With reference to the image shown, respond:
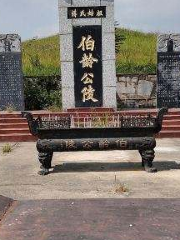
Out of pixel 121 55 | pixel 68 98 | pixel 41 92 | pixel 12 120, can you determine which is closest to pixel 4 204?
pixel 12 120

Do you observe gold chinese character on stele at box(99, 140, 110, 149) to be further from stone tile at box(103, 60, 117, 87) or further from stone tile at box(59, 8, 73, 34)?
stone tile at box(59, 8, 73, 34)

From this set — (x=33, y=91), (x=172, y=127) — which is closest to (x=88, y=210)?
(x=172, y=127)

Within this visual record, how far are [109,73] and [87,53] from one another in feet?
2.90

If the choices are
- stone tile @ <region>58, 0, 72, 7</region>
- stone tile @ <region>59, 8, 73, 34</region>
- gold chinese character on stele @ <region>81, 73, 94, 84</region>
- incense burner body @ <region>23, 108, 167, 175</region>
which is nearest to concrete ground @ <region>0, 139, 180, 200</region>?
incense burner body @ <region>23, 108, 167, 175</region>

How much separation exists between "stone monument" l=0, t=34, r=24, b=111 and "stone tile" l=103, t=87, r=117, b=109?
2.95 metres

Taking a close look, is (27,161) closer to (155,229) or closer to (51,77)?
(155,229)

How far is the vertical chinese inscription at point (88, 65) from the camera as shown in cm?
1311

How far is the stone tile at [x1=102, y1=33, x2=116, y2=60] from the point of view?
13062mm

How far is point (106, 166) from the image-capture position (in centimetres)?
815

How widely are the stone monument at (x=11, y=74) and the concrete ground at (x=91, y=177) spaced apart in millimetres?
4934

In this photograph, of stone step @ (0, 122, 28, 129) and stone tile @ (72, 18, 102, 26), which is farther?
stone tile @ (72, 18, 102, 26)

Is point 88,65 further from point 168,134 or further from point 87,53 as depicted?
point 168,134

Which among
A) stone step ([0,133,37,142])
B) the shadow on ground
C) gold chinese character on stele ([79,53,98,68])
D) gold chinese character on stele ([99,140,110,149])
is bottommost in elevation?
stone step ([0,133,37,142])

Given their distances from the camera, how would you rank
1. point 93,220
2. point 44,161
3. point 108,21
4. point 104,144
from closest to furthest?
point 93,220
point 104,144
point 44,161
point 108,21
